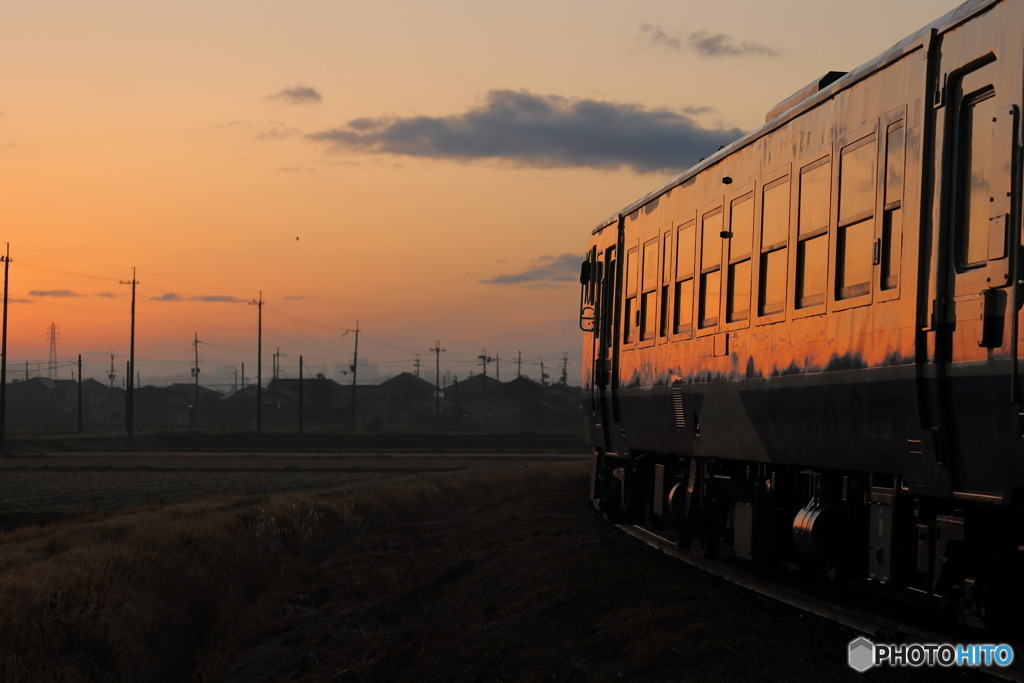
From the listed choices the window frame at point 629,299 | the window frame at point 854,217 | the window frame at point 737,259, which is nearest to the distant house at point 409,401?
the window frame at point 629,299

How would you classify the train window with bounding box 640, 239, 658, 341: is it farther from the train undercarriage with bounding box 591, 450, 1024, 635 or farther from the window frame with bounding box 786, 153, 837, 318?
the window frame with bounding box 786, 153, 837, 318

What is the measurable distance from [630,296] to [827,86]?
5.83m

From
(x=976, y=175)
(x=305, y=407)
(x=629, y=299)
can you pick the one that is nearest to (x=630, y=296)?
(x=629, y=299)

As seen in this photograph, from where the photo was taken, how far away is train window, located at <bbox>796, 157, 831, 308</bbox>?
917 cm

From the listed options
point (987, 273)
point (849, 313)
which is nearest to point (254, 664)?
point (849, 313)

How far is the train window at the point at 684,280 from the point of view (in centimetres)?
1263

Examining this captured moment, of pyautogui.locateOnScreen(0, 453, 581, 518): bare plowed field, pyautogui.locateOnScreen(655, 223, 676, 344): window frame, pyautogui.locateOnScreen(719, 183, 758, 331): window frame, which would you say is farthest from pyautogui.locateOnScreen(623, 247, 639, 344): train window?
pyautogui.locateOnScreen(0, 453, 581, 518): bare plowed field

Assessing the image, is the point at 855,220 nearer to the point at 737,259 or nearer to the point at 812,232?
the point at 812,232

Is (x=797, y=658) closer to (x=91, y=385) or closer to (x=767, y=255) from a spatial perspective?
(x=767, y=255)

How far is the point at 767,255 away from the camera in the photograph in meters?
10.5

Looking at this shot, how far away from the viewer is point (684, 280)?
1282cm

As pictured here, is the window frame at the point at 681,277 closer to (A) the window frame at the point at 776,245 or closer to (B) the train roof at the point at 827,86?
(B) the train roof at the point at 827,86

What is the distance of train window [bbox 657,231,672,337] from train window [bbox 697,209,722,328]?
1079 mm

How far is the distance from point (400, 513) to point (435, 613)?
41.5 ft
